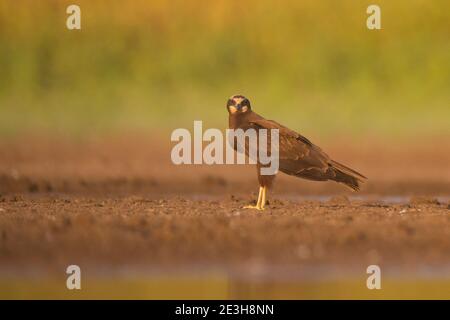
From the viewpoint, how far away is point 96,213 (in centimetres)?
1753

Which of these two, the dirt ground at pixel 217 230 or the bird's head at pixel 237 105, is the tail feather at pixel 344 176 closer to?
the dirt ground at pixel 217 230

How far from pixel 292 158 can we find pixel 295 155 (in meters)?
0.07

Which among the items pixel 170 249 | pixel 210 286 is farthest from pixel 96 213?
pixel 210 286

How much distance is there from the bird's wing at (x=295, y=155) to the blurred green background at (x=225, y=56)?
1733 cm

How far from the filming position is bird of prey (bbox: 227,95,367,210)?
58.5 ft

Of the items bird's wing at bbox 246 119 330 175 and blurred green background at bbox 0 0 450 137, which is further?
blurred green background at bbox 0 0 450 137

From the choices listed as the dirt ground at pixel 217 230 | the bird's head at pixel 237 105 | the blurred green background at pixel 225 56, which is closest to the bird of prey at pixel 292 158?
the bird's head at pixel 237 105

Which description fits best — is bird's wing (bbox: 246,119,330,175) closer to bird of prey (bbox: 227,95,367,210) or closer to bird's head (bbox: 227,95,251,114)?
bird of prey (bbox: 227,95,367,210)

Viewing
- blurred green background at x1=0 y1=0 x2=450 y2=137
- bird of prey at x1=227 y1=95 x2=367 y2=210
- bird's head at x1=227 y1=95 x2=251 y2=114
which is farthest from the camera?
blurred green background at x1=0 y1=0 x2=450 y2=137

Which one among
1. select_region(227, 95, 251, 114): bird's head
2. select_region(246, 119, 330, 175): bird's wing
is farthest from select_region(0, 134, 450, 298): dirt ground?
select_region(227, 95, 251, 114): bird's head

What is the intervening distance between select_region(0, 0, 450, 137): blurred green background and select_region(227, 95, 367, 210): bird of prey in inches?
677

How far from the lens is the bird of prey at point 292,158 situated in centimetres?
1784

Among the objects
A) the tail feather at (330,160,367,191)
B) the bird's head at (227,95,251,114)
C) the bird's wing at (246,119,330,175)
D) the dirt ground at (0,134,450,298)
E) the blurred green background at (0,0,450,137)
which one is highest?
the blurred green background at (0,0,450,137)

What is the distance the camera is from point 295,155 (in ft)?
58.7
